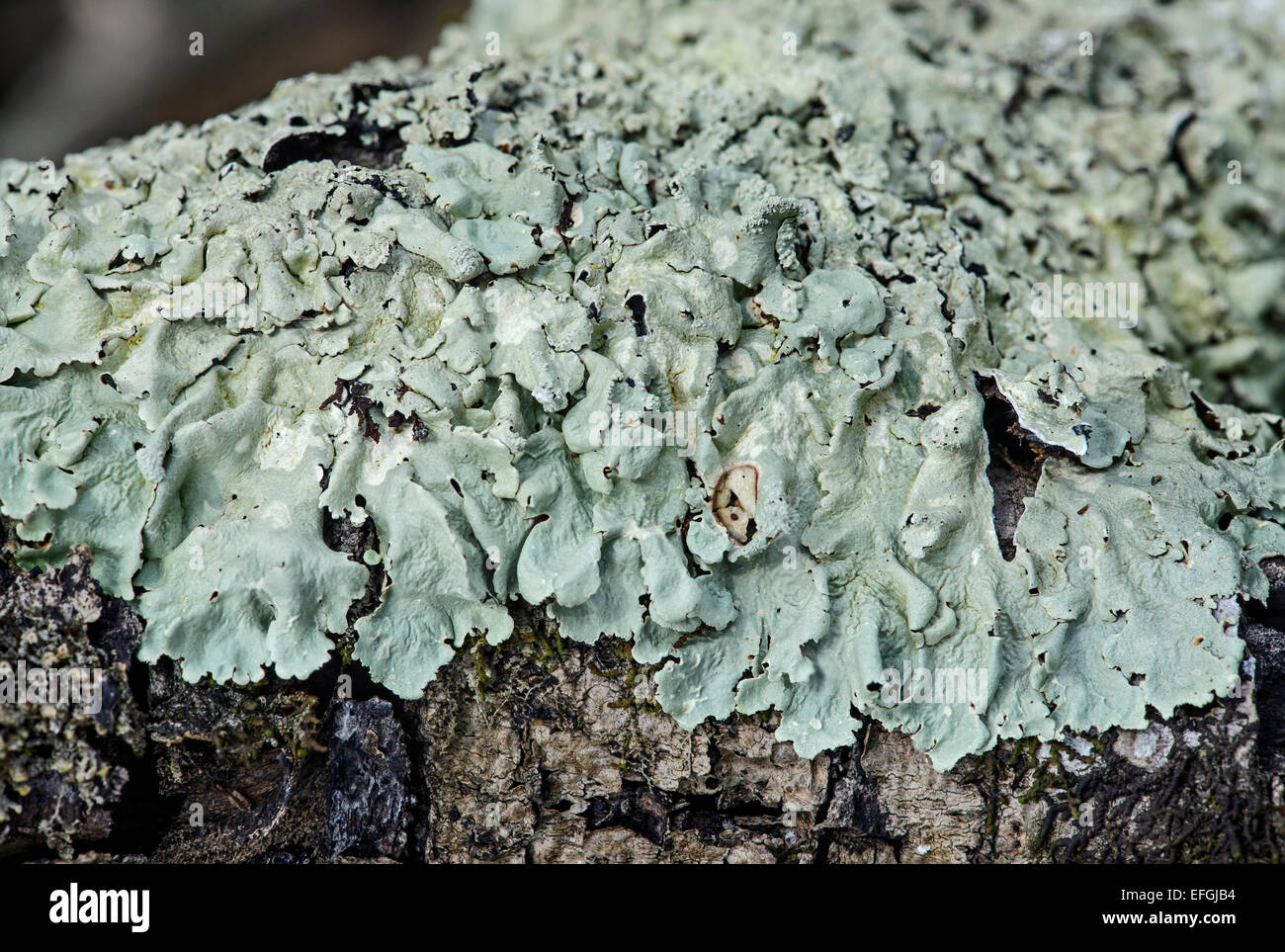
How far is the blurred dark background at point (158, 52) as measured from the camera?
17.6 ft

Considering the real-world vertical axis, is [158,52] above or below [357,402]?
above

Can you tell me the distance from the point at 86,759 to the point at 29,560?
1.30ft

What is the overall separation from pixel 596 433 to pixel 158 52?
517 cm

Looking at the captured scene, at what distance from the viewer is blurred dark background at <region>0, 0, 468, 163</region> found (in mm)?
5371

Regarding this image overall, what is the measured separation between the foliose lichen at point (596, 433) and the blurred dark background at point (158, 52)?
3715 mm

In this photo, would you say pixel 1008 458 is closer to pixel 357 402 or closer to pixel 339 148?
pixel 357 402

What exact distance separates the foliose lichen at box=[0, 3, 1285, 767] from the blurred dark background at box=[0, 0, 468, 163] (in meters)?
3.71

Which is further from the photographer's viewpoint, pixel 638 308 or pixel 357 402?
pixel 638 308

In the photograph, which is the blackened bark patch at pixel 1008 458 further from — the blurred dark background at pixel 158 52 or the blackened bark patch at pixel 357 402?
the blurred dark background at pixel 158 52

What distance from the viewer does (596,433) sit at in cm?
192

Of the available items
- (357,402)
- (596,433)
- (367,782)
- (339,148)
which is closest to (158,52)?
(339,148)

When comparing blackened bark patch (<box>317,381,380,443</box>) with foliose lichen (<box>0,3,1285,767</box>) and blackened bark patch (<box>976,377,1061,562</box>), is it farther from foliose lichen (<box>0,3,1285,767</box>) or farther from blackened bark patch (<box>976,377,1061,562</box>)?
blackened bark patch (<box>976,377,1061,562</box>)

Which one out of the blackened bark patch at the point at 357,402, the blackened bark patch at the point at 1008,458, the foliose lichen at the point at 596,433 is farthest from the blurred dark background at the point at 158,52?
the blackened bark patch at the point at 1008,458

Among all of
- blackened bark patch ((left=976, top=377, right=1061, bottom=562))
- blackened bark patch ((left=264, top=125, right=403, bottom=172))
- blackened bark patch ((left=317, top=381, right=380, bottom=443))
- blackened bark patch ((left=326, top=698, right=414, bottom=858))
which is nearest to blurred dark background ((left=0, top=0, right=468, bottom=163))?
blackened bark patch ((left=264, top=125, right=403, bottom=172))
